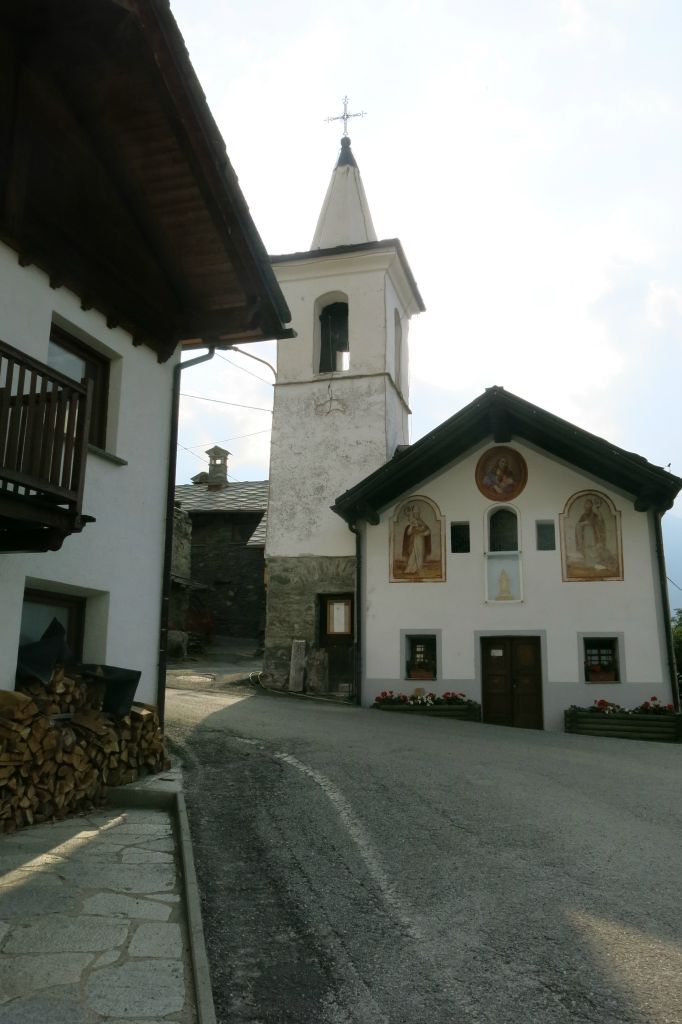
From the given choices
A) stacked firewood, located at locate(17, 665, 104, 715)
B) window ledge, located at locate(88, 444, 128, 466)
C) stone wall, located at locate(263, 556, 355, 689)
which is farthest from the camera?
stone wall, located at locate(263, 556, 355, 689)

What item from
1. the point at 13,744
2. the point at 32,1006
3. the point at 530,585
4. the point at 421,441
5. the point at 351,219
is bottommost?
the point at 32,1006

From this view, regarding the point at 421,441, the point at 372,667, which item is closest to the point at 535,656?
the point at 372,667

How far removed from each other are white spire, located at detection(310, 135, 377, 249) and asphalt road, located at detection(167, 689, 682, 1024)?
1735cm

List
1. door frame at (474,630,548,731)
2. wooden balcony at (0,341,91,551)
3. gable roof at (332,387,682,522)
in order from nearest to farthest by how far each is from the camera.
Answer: wooden balcony at (0,341,91,551), gable roof at (332,387,682,522), door frame at (474,630,548,731)

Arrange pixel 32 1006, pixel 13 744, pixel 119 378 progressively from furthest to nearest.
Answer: pixel 119 378 < pixel 13 744 < pixel 32 1006

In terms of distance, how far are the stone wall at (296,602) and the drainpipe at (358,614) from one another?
2.98 feet

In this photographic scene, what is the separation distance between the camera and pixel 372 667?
60.9ft

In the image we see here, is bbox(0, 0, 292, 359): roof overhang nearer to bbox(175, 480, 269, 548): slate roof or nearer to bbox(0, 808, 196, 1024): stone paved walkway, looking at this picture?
bbox(0, 808, 196, 1024): stone paved walkway

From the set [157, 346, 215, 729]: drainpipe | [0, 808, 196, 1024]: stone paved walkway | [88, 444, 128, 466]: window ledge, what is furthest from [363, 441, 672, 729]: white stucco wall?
[0, 808, 196, 1024]: stone paved walkway

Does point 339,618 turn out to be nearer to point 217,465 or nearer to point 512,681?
point 512,681

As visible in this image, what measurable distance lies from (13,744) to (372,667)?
1247 centimetres

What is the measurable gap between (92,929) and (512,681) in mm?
14274

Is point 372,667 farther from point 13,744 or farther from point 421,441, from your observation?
point 13,744

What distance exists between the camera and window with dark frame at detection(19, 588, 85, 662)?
7977 millimetres
